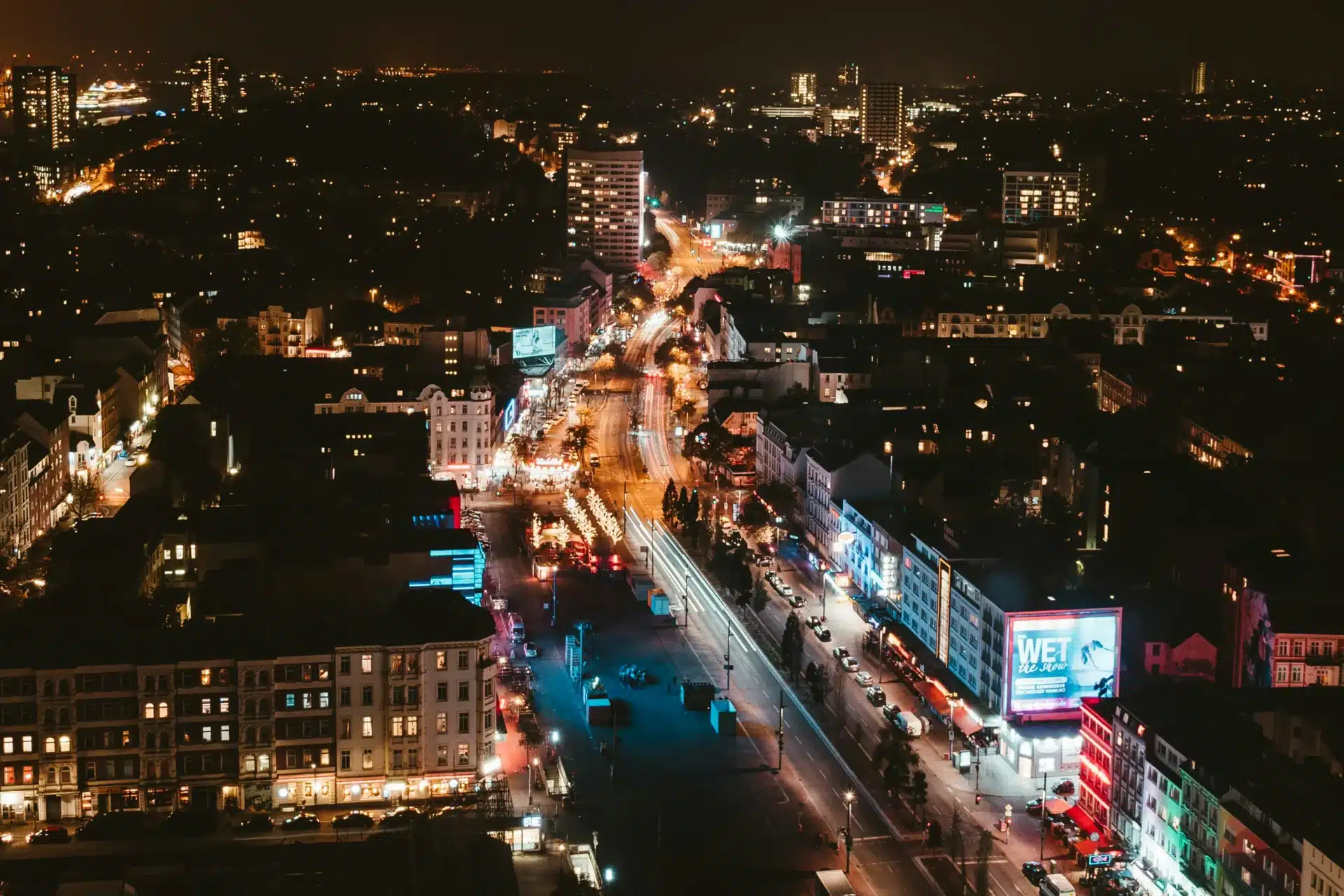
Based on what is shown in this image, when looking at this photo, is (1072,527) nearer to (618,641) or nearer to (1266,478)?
(1266,478)

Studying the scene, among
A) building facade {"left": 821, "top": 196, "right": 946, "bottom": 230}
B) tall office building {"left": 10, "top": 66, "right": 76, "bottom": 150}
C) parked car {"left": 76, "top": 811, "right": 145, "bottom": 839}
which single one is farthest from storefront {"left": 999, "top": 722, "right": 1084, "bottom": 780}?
tall office building {"left": 10, "top": 66, "right": 76, "bottom": 150}

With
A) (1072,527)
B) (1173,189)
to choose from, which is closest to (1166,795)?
(1072,527)

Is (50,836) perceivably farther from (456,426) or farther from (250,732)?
(456,426)

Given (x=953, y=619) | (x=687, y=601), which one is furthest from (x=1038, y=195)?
(x=953, y=619)

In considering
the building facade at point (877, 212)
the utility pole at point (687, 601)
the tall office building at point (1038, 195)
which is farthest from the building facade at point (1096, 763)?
the tall office building at point (1038, 195)

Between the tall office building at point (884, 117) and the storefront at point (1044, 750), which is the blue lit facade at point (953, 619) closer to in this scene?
the storefront at point (1044, 750)

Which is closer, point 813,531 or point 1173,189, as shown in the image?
point 813,531
